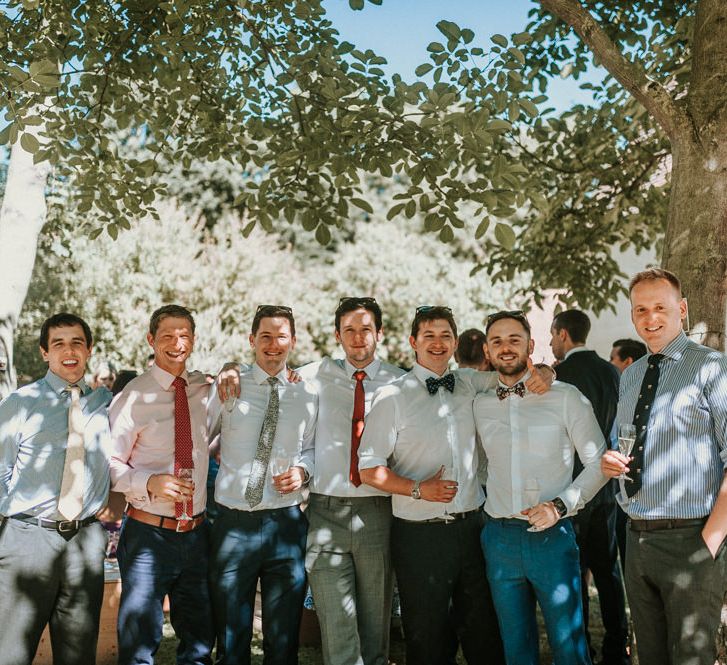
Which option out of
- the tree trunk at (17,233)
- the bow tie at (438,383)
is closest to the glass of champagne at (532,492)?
the bow tie at (438,383)

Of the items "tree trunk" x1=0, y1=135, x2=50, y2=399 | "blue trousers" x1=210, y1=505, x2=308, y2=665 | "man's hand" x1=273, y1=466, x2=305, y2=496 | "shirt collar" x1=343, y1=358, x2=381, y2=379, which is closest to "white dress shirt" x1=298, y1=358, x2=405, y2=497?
"shirt collar" x1=343, y1=358, x2=381, y2=379

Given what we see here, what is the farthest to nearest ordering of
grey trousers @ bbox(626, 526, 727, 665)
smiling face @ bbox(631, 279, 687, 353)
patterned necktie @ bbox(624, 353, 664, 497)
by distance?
smiling face @ bbox(631, 279, 687, 353), patterned necktie @ bbox(624, 353, 664, 497), grey trousers @ bbox(626, 526, 727, 665)

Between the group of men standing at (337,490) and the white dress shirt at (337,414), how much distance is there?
1 cm

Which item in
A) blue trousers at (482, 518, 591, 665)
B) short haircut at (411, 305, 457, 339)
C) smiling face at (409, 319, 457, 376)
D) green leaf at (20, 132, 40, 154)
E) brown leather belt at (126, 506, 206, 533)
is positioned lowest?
blue trousers at (482, 518, 591, 665)

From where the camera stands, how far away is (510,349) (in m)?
4.39

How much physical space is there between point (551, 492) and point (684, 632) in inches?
37.5

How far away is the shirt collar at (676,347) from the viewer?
383 cm

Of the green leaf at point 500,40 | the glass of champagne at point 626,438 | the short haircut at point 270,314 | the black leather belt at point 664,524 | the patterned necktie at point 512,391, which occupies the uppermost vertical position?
the green leaf at point 500,40

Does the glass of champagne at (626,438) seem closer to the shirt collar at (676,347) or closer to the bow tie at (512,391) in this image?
the shirt collar at (676,347)

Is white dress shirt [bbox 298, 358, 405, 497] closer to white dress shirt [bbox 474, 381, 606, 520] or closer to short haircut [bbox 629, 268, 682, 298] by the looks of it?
white dress shirt [bbox 474, 381, 606, 520]

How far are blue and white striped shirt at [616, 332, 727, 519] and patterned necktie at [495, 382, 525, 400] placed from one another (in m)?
0.77

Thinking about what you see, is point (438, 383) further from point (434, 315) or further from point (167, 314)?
point (167, 314)

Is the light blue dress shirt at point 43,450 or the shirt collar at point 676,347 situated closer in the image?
the shirt collar at point 676,347

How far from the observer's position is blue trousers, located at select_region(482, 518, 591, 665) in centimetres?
409
